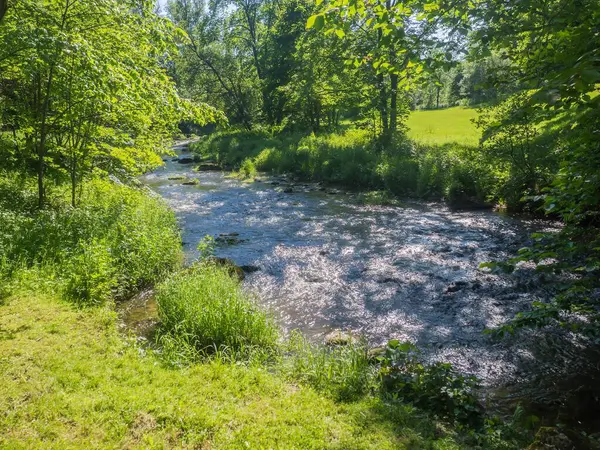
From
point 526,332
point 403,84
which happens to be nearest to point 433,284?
point 526,332

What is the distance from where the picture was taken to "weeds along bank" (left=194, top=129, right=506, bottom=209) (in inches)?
667

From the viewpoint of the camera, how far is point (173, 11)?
2219 inches

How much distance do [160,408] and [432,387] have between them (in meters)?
3.43

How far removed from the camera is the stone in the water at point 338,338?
7109 mm

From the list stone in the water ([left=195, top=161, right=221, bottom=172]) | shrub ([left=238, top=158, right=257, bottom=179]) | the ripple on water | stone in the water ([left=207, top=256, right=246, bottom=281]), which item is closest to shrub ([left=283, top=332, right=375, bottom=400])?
the ripple on water

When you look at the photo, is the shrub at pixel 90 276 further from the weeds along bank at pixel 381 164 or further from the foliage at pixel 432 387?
the weeds along bank at pixel 381 164

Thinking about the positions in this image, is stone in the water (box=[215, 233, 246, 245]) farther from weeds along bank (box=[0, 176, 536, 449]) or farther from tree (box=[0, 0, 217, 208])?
weeds along bank (box=[0, 176, 536, 449])

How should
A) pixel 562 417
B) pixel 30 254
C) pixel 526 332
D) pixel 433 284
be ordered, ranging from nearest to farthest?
pixel 562 417 → pixel 526 332 → pixel 30 254 → pixel 433 284

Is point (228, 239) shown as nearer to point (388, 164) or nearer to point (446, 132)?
point (388, 164)

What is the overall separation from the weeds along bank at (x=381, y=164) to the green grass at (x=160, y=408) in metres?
13.4

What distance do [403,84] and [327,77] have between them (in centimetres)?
2529

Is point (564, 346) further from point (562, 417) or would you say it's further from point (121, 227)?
point (121, 227)

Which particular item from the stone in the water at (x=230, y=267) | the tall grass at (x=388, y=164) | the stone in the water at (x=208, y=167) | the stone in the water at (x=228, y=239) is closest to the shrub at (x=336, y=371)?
the stone in the water at (x=230, y=267)

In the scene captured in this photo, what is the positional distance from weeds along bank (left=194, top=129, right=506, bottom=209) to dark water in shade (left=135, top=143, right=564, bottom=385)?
140 centimetres
